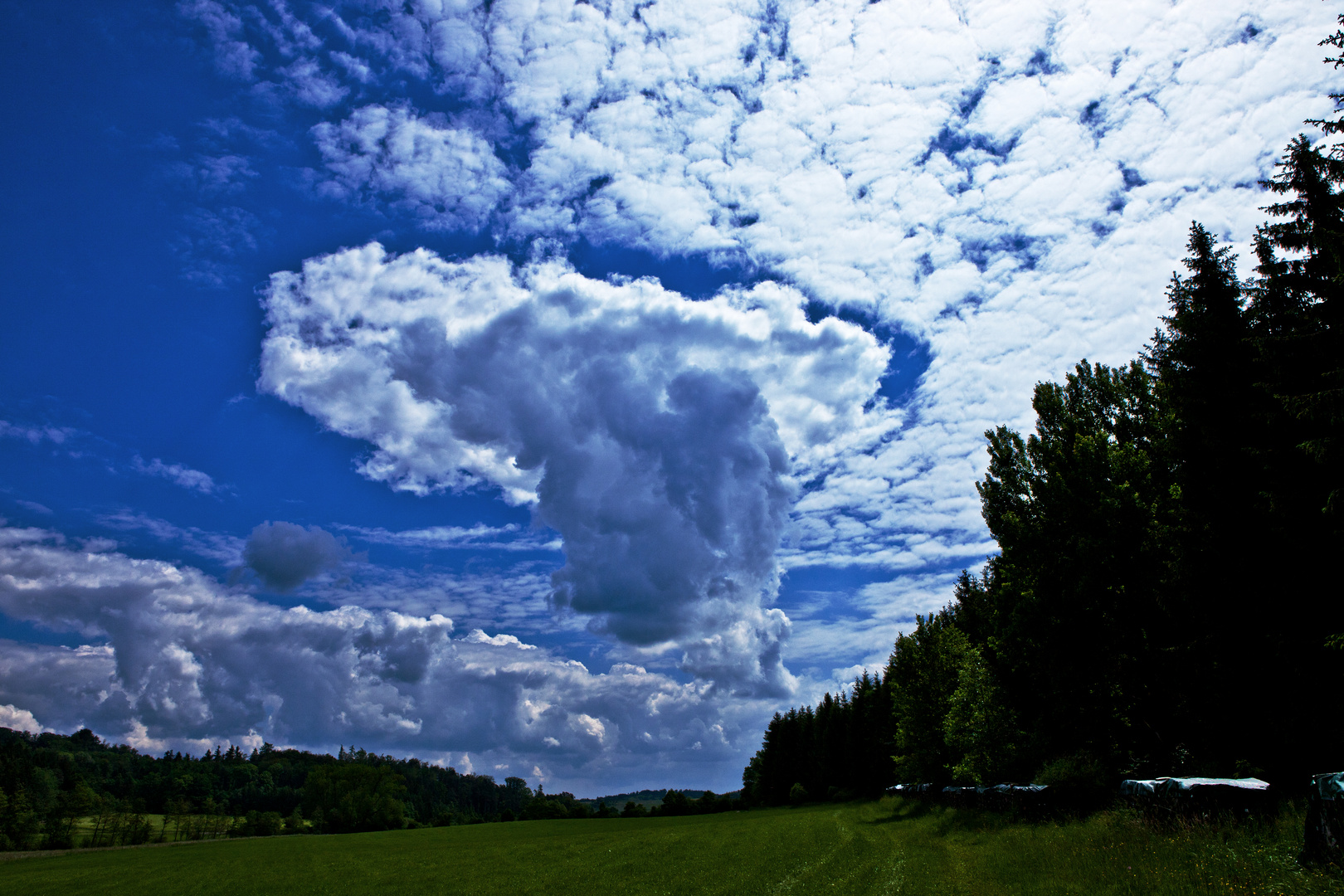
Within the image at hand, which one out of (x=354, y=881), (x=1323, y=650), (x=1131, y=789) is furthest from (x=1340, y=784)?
(x=354, y=881)

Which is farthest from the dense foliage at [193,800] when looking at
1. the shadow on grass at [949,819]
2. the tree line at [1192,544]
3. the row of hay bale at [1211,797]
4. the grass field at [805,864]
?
the row of hay bale at [1211,797]

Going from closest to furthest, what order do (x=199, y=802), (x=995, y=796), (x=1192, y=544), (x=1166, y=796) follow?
(x=1166, y=796), (x=1192, y=544), (x=995, y=796), (x=199, y=802)

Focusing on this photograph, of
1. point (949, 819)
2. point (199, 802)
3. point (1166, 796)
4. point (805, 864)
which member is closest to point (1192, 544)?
point (1166, 796)

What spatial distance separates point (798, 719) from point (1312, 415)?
127m

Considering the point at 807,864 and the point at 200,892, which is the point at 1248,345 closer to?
the point at 807,864

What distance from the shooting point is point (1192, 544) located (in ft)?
78.6

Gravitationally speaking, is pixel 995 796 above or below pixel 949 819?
above

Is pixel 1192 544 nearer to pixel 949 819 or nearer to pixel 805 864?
pixel 805 864

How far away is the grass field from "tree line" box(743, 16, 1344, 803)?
627 cm

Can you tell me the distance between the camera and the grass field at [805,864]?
1473 cm

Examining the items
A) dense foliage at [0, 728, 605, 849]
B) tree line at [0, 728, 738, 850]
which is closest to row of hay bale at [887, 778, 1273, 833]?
tree line at [0, 728, 738, 850]

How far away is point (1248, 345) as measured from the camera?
74.7ft

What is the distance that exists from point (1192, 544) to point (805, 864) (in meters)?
18.3

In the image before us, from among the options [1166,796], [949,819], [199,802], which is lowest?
[199,802]
